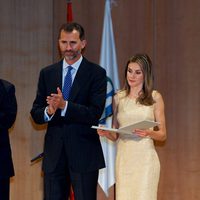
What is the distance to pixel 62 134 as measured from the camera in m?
3.25

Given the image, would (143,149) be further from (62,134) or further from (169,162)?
(169,162)

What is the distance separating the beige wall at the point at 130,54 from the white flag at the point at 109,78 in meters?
0.11

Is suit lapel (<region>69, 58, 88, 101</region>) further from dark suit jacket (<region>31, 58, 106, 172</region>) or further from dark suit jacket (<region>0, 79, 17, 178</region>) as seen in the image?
dark suit jacket (<region>0, 79, 17, 178</region>)

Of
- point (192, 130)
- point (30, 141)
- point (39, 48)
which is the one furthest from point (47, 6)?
point (192, 130)

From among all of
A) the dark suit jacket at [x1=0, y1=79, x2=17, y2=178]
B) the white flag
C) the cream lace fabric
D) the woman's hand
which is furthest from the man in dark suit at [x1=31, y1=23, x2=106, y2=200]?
the white flag

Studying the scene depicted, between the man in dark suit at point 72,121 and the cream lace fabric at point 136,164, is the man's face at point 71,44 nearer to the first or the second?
the man in dark suit at point 72,121

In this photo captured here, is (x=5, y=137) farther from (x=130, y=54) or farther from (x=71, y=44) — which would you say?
(x=130, y=54)

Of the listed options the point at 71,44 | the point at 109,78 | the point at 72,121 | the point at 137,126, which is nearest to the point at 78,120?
the point at 72,121

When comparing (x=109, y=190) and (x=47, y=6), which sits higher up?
(x=47, y=6)

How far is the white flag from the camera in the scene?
4922 mm

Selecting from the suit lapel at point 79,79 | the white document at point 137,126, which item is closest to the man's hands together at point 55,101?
the suit lapel at point 79,79

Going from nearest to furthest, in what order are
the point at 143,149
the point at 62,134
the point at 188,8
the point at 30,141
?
the point at 62,134, the point at 143,149, the point at 188,8, the point at 30,141

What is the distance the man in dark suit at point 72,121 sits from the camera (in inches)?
126

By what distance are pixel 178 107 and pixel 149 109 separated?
4.08 ft
